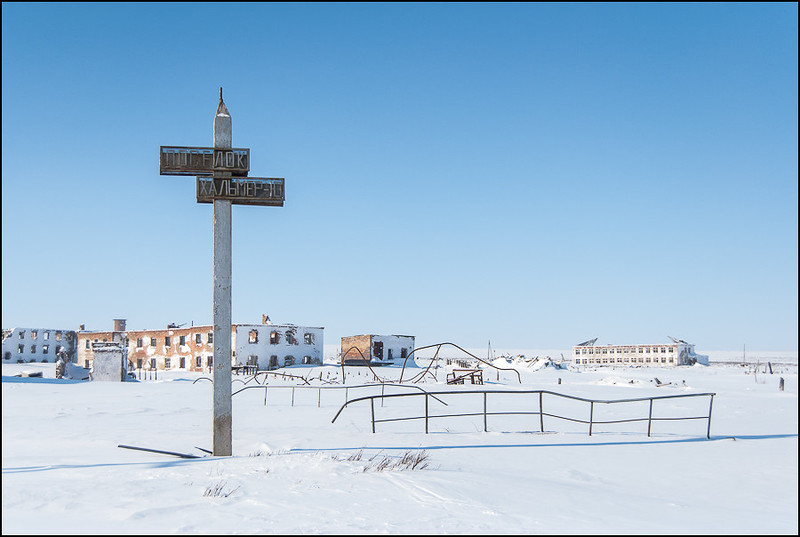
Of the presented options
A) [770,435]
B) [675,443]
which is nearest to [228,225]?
[675,443]

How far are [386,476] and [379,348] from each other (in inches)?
2299

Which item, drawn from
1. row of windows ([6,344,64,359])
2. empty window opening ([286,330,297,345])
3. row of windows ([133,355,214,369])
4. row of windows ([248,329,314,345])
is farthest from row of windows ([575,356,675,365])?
row of windows ([6,344,64,359])

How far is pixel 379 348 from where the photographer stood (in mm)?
66562

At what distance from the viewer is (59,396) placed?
79.7 feet

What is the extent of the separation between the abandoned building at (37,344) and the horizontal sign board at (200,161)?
270ft

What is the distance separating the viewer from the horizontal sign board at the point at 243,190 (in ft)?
37.5

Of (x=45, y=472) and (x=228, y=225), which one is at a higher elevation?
(x=228, y=225)

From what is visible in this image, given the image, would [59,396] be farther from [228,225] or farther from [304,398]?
[228,225]

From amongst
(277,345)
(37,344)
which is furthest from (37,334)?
(277,345)

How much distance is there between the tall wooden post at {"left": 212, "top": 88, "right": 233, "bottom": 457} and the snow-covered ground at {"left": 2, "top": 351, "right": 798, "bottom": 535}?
0.49m

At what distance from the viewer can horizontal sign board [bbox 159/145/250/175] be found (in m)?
11.5

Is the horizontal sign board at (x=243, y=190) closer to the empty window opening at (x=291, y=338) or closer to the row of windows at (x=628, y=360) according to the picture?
the empty window opening at (x=291, y=338)

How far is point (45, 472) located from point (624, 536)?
7021mm

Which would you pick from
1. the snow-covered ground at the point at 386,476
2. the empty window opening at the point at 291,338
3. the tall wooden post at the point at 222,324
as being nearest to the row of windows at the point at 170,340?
the empty window opening at the point at 291,338
